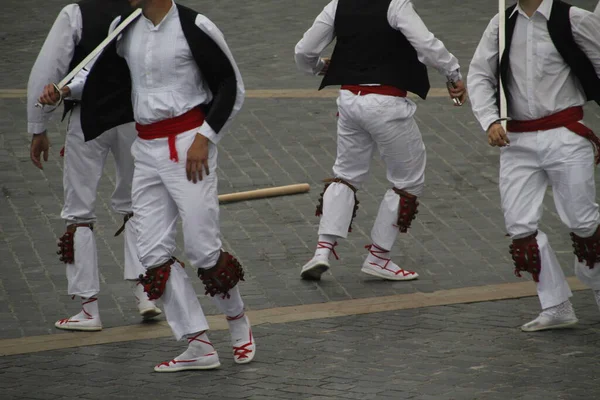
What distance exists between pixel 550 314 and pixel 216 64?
7.88ft

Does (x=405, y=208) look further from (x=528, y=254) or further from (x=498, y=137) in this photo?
Answer: (x=498, y=137)

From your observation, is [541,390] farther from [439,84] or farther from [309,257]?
[439,84]

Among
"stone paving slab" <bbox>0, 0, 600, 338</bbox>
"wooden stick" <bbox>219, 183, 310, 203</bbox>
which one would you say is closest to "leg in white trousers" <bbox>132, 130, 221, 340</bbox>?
"stone paving slab" <bbox>0, 0, 600, 338</bbox>

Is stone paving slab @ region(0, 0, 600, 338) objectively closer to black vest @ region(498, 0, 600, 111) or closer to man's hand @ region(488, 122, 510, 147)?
man's hand @ region(488, 122, 510, 147)

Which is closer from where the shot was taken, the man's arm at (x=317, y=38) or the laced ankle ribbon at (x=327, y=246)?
the man's arm at (x=317, y=38)

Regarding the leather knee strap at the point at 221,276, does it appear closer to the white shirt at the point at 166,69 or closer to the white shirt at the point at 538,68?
the white shirt at the point at 166,69

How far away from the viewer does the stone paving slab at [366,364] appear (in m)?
6.67

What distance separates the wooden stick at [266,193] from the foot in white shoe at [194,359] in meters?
3.42

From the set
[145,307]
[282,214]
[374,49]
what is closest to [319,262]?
[145,307]

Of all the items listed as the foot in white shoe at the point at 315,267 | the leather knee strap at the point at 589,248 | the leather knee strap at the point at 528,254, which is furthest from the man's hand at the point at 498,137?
the foot in white shoe at the point at 315,267

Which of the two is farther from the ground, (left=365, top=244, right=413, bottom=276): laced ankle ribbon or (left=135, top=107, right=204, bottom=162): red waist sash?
(left=135, top=107, right=204, bottom=162): red waist sash

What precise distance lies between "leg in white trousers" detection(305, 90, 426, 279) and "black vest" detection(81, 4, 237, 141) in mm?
1709

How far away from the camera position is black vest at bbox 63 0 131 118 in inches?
301

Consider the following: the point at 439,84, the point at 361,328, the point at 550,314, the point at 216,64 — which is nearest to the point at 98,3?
the point at 216,64
